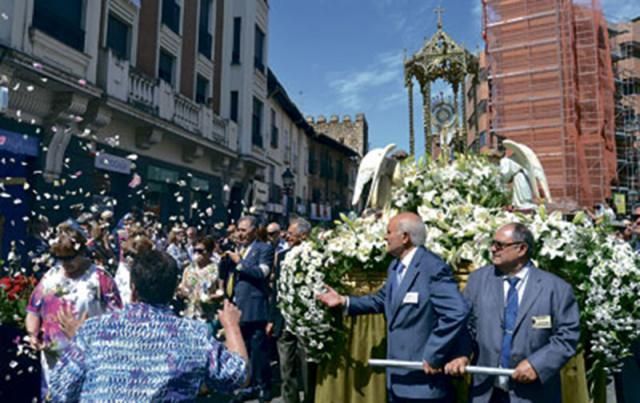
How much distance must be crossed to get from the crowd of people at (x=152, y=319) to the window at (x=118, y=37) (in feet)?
20.7

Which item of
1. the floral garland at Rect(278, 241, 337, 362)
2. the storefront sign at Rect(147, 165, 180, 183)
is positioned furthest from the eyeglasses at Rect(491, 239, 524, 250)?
the storefront sign at Rect(147, 165, 180, 183)

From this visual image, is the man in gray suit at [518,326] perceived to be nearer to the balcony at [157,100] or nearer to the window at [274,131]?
the balcony at [157,100]

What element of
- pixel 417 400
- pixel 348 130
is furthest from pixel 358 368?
pixel 348 130

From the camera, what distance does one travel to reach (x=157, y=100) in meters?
14.5

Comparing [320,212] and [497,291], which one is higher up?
[320,212]

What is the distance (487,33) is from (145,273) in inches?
962

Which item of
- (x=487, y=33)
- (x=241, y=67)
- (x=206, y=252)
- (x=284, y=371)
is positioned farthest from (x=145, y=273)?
(x=487, y=33)

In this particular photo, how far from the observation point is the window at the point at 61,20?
10547 millimetres

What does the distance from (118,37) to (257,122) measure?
33.6 feet

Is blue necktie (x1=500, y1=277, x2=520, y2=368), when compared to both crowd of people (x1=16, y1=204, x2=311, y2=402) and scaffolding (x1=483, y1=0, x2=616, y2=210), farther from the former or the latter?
scaffolding (x1=483, y1=0, x2=616, y2=210)

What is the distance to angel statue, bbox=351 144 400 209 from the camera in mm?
5359

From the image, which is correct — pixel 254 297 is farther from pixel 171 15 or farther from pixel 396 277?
pixel 171 15

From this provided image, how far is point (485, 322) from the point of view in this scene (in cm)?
318

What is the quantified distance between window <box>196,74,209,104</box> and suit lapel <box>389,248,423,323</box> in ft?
51.5
